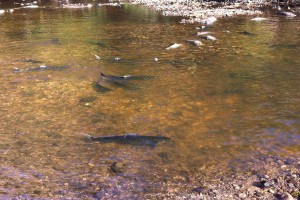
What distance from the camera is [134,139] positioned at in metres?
5.49

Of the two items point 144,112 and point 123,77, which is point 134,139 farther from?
point 123,77

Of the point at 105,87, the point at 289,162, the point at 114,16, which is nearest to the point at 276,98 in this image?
the point at 289,162

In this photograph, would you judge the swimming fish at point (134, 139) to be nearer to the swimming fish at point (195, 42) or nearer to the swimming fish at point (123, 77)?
the swimming fish at point (123, 77)

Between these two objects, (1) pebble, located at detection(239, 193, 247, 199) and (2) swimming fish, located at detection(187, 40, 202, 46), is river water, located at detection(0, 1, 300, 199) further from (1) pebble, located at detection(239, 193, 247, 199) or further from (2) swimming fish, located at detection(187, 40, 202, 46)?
(1) pebble, located at detection(239, 193, 247, 199)

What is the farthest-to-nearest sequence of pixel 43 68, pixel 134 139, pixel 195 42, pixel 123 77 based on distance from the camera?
pixel 195 42, pixel 43 68, pixel 123 77, pixel 134 139

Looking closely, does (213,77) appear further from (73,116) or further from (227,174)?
(227,174)

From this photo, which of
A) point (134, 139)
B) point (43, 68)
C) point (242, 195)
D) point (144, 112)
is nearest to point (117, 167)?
point (134, 139)

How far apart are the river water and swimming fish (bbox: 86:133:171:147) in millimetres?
126

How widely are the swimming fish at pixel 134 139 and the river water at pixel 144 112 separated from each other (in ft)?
0.41

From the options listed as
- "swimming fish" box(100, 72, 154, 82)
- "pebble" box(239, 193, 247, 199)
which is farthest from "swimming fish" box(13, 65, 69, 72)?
"pebble" box(239, 193, 247, 199)

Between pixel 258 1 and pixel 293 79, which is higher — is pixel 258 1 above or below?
above

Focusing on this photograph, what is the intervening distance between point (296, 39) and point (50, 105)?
29.0 feet

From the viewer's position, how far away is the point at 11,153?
5156mm

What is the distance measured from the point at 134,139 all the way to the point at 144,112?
1.20m
